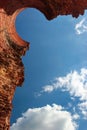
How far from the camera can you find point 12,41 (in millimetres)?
10227

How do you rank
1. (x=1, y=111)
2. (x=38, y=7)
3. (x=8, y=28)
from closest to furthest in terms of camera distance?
1. (x=1, y=111)
2. (x=8, y=28)
3. (x=38, y=7)

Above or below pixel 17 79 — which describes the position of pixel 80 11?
above

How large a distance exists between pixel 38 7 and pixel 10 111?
5.43m

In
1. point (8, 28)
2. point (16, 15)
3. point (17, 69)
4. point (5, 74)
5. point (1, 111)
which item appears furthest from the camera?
point (16, 15)

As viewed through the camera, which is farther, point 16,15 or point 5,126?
point 16,15

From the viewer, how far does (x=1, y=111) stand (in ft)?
26.7

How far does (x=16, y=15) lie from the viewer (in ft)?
37.3

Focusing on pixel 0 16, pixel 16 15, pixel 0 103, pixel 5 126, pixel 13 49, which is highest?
pixel 16 15

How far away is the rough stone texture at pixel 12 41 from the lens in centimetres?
851

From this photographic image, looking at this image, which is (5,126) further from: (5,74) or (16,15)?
(16,15)

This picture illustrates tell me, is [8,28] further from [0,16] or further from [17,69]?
[17,69]

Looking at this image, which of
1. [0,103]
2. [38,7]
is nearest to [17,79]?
[0,103]

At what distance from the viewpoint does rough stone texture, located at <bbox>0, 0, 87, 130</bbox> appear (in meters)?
8.51

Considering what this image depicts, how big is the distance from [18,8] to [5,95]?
4.11 metres
